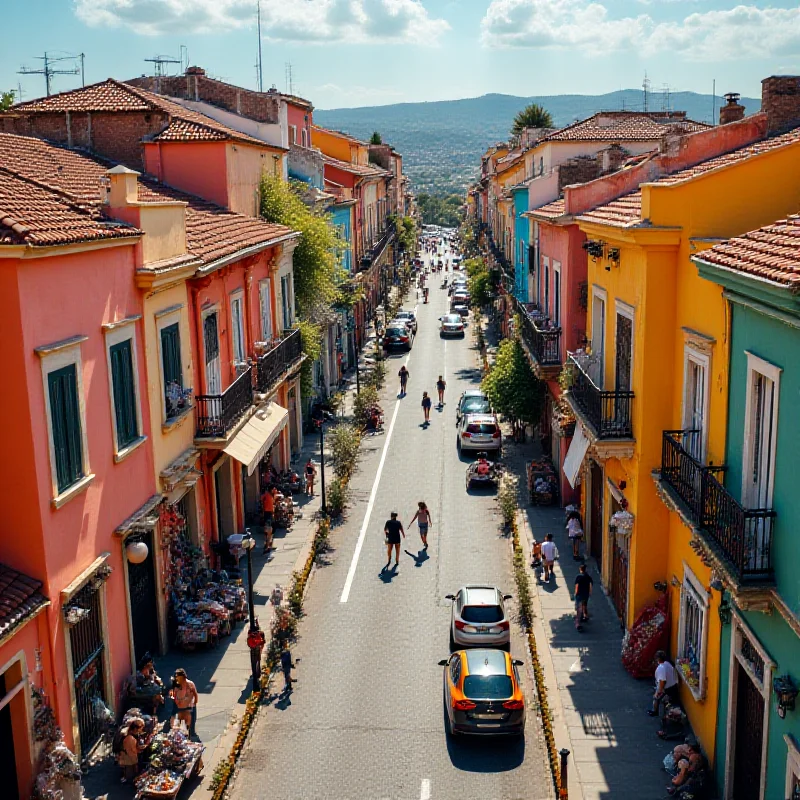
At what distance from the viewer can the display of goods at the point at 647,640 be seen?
1684cm

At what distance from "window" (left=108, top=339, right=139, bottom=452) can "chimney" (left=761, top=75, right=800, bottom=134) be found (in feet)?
40.5

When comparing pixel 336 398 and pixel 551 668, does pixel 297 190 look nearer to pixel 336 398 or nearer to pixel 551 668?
pixel 336 398

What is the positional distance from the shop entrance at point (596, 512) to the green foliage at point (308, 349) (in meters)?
11.0

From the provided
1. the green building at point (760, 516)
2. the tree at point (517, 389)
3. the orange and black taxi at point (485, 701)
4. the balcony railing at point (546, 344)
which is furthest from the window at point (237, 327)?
the green building at point (760, 516)

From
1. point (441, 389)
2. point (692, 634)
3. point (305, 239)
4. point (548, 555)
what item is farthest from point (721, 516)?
point (441, 389)

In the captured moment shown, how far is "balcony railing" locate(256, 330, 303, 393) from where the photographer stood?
24.1 m

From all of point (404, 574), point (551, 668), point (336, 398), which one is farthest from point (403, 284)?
point (551, 668)

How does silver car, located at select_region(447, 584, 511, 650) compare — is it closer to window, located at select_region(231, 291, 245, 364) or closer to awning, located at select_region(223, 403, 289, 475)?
awning, located at select_region(223, 403, 289, 475)

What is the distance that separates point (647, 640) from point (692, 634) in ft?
5.27

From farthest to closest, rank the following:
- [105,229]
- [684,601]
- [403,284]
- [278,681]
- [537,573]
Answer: [403,284] < [537,573] < [278,681] < [684,601] < [105,229]


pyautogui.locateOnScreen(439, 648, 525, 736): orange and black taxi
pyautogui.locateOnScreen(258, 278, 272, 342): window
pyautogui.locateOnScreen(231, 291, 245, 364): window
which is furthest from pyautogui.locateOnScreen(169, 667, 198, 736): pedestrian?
pyautogui.locateOnScreen(258, 278, 272, 342): window

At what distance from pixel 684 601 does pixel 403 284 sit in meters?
69.3

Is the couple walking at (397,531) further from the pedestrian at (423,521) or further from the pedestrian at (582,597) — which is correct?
the pedestrian at (582,597)

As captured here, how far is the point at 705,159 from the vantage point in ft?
60.8
